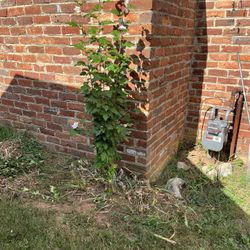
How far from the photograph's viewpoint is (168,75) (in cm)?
296

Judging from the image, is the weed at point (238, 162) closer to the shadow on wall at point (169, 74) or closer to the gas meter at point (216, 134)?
the gas meter at point (216, 134)

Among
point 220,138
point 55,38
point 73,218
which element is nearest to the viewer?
point 73,218

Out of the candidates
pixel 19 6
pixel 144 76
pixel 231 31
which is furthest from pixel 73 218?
pixel 231 31

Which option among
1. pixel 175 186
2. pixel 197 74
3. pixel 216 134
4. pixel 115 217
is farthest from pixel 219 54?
pixel 115 217

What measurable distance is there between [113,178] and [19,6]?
1920 millimetres

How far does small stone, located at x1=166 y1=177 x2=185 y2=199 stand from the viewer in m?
2.83

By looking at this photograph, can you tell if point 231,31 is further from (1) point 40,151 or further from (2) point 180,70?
(1) point 40,151

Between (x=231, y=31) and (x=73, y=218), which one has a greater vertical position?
(x=231, y=31)

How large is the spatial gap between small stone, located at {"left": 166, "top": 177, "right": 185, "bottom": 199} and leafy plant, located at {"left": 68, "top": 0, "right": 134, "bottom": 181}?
625 mm

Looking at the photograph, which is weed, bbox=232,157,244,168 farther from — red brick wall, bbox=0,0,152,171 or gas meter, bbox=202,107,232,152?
red brick wall, bbox=0,0,152,171

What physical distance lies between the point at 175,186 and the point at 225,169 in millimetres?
723

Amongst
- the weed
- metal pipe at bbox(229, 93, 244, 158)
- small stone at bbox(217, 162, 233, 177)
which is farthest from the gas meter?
the weed

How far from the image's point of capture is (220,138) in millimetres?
Answer: 3158

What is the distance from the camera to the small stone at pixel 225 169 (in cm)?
326
